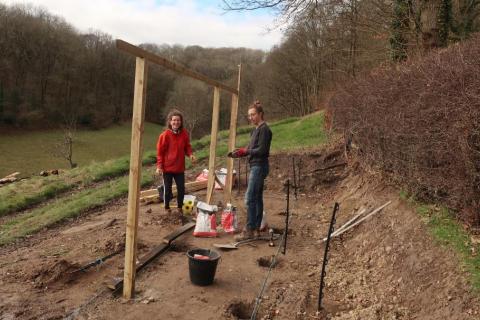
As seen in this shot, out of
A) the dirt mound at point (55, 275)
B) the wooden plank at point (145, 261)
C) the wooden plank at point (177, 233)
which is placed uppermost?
the wooden plank at point (177, 233)

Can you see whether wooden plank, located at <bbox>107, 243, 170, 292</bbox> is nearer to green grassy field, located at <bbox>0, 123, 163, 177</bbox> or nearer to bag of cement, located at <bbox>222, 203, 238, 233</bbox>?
bag of cement, located at <bbox>222, 203, 238, 233</bbox>

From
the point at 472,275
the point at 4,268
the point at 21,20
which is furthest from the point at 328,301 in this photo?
the point at 21,20

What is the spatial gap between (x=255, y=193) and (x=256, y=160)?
0.52 m

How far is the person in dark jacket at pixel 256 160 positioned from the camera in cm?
604

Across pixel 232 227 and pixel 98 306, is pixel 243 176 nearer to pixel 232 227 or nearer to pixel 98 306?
pixel 232 227

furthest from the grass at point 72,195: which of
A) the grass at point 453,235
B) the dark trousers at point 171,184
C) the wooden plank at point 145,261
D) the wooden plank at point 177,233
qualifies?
the grass at point 453,235

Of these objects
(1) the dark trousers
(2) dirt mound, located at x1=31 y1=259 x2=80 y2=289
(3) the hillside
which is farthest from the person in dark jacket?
(2) dirt mound, located at x1=31 y1=259 x2=80 y2=289

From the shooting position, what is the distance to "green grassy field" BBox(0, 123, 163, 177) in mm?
30156

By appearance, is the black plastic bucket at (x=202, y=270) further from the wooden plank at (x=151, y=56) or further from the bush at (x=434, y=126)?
the bush at (x=434, y=126)

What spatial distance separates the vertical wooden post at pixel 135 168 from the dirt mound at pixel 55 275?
3.05 feet

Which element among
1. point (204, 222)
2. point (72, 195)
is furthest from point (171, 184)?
point (72, 195)

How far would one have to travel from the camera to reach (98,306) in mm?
4133

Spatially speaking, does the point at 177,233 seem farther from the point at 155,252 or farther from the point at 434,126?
the point at 434,126

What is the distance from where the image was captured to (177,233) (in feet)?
20.7
